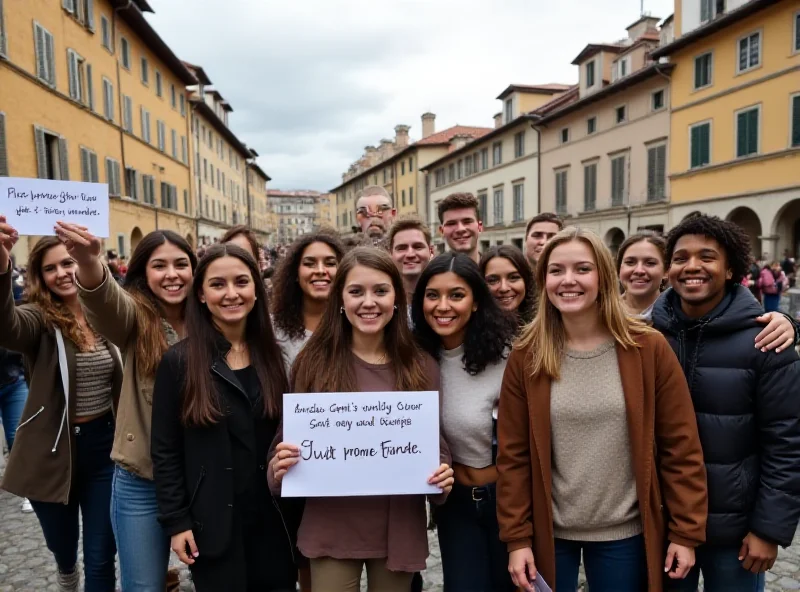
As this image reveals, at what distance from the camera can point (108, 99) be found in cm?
2195

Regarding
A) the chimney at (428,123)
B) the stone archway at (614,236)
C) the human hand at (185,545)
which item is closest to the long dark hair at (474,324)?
the human hand at (185,545)

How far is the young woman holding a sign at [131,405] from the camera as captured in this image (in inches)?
97.7

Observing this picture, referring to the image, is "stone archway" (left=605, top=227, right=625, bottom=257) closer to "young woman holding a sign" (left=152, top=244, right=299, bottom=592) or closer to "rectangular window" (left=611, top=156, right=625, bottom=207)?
"rectangular window" (left=611, top=156, right=625, bottom=207)

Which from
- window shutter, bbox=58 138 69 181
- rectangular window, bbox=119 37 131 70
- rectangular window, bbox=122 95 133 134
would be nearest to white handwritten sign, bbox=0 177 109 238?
window shutter, bbox=58 138 69 181

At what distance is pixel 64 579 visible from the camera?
123 inches

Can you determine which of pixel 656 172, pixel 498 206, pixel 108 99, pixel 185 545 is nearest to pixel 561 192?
pixel 498 206

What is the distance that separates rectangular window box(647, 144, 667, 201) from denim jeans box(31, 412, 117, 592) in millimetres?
23776

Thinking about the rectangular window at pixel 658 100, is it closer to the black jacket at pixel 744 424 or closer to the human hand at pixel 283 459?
the black jacket at pixel 744 424

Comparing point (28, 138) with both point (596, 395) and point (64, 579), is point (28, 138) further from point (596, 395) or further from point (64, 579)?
point (596, 395)

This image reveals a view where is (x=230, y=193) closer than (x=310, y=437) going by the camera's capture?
No

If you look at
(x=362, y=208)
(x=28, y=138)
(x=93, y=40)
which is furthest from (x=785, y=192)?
(x=93, y=40)

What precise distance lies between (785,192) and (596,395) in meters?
19.6

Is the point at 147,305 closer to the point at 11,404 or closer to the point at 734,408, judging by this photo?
the point at 734,408

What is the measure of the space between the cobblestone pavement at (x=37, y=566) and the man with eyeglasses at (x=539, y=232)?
8.76 ft
